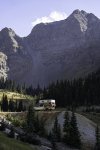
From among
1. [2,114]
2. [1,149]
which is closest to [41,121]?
[2,114]

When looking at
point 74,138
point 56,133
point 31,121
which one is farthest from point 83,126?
point 31,121

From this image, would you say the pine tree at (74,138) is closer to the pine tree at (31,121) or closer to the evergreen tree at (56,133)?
the evergreen tree at (56,133)

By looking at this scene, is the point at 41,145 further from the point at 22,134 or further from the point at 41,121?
the point at 41,121

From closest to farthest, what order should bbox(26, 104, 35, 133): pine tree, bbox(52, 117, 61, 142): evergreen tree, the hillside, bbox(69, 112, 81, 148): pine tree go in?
bbox(69, 112, 81, 148): pine tree
bbox(26, 104, 35, 133): pine tree
bbox(52, 117, 61, 142): evergreen tree
the hillside

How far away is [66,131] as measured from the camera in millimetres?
94750

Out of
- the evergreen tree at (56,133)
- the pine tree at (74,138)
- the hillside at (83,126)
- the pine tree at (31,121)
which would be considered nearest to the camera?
the pine tree at (74,138)

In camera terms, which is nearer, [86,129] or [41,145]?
[41,145]

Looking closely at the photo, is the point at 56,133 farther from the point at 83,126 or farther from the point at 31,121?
the point at 83,126

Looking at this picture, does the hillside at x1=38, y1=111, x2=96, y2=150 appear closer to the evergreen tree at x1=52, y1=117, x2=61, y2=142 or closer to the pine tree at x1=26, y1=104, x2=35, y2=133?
the evergreen tree at x1=52, y1=117, x2=61, y2=142

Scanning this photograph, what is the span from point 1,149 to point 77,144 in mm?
36528

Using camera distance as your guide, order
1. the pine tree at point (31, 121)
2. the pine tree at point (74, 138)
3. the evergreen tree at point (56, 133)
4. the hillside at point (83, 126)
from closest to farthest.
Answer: the pine tree at point (74, 138)
the pine tree at point (31, 121)
the evergreen tree at point (56, 133)
the hillside at point (83, 126)

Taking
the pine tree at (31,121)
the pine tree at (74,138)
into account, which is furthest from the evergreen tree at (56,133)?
the pine tree at (31,121)

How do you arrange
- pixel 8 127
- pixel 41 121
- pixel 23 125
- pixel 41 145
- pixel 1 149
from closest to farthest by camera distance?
1. pixel 1 149
2. pixel 41 145
3. pixel 8 127
4. pixel 23 125
5. pixel 41 121

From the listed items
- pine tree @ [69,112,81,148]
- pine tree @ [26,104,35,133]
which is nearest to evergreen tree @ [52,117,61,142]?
pine tree @ [69,112,81,148]
